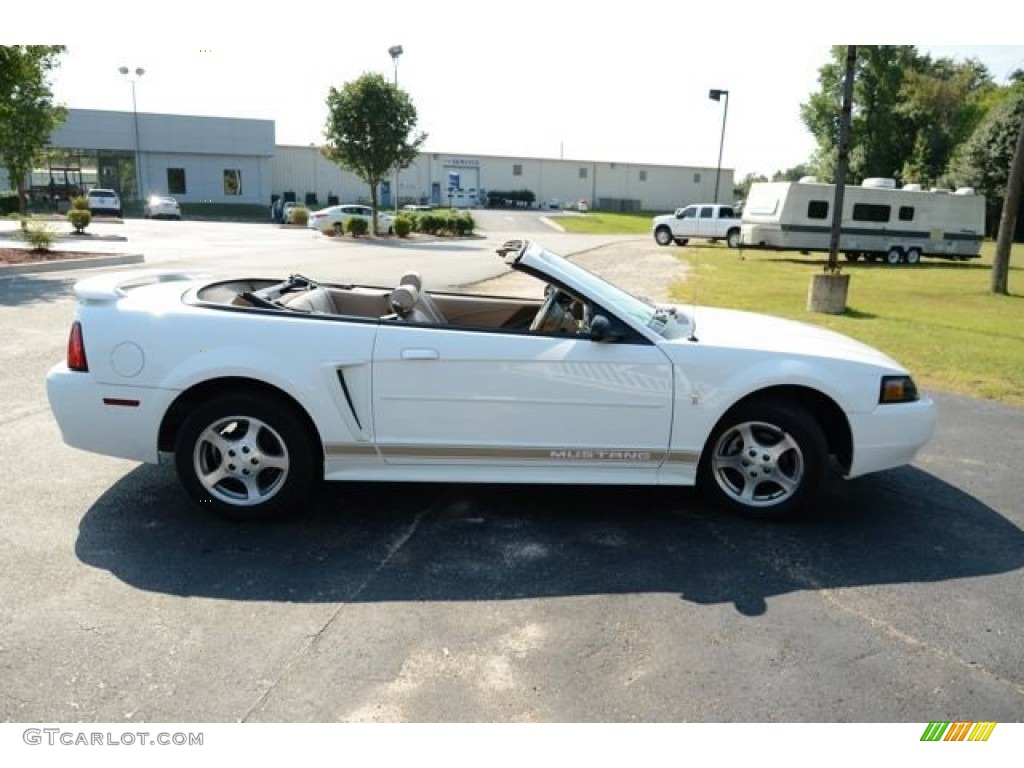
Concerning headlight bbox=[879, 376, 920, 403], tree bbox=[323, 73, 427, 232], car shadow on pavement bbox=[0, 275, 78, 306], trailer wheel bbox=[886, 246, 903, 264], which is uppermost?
tree bbox=[323, 73, 427, 232]

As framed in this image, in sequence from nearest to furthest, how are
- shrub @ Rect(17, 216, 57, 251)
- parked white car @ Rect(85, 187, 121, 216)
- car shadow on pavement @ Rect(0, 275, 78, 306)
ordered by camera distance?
car shadow on pavement @ Rect(0, 275, 78, 306), shrub @ Rect(17, 216, 57, 251), parked white car @ Rect(85, 187, 121, 216)

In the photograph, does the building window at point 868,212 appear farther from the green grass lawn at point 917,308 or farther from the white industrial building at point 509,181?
the white industrial building at point 509,181

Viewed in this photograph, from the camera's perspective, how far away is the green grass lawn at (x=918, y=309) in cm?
884

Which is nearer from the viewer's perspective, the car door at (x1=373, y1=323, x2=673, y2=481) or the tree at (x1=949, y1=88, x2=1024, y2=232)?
the car door at (x1=373, y1=323, x2=673, y2=481)

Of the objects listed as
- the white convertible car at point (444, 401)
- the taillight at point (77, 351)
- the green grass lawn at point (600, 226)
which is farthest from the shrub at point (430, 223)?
the taillight at point (77, 351)

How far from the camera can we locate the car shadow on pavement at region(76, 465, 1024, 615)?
11.8ft

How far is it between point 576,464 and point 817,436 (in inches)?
50.8

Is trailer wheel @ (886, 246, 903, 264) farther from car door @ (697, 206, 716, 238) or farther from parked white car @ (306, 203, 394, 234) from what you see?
parked white car @ (306, 203, 394, 234)

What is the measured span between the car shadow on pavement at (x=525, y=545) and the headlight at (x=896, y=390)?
71 cm

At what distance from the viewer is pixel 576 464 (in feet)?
13.8

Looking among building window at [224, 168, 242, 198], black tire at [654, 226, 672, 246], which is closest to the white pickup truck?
black tire at [654, 226, 672, 246]

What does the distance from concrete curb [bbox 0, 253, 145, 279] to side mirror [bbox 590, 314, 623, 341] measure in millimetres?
14392

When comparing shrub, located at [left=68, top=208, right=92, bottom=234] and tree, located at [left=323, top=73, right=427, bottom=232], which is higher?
tree, located at [left=323, top=73, right=427, bottom=232]

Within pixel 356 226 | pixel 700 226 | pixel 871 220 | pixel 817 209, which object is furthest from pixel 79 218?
pixel 871 220
